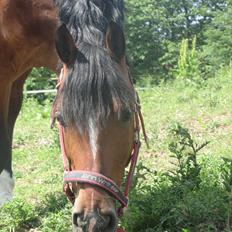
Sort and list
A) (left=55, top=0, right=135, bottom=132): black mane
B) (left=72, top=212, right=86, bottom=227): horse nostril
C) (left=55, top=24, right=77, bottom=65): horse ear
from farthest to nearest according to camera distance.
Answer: (left=55, top=24, right=77, bottom=65): horse ear, (left=55, top=0, right=135, bottom=132): black mane, (left=72, top=212, right=86, bottom=227): horse nostril

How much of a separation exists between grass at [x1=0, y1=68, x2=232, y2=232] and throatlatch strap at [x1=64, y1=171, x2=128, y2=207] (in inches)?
32.6

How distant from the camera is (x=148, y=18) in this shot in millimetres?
32219

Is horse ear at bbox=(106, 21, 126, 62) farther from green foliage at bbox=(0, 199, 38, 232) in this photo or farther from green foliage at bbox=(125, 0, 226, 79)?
green foliage at bbox=(125, 0, 226, 79)

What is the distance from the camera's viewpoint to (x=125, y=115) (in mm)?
2092

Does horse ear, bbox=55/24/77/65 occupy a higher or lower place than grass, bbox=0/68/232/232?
higher

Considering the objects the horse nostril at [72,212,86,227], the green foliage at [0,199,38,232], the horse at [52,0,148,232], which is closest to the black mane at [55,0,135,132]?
the horse at [52,0,148,232]

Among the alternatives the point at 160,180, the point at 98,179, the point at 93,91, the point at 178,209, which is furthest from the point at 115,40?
the point at 160,180

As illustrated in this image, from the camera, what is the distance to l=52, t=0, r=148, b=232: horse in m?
1.98

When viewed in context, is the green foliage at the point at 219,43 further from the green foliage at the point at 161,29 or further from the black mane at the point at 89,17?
the black mane at the point at 89,17

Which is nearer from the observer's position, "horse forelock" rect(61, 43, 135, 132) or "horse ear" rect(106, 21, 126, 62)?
"horse forelock" rect(61, 43, 135, 132)

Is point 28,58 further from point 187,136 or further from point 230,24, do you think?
point 230,24

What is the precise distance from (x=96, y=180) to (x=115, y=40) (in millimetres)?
684

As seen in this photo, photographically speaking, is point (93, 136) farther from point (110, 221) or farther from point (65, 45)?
point (65, 45)

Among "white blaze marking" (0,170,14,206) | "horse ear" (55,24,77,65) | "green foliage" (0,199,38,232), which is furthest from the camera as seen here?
"white blaze marking" (0,170,14,206)
